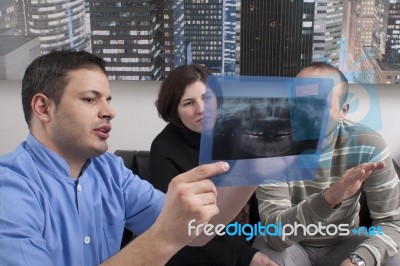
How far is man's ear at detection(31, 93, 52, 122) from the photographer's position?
94 cm

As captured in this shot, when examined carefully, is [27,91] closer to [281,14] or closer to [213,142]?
[213,142]

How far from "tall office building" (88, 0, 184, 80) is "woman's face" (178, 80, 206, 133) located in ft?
2.28

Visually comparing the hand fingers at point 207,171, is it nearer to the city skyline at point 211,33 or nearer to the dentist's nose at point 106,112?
A: the dentist's nose at point 106,112

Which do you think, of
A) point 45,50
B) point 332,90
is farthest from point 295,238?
point 45,50

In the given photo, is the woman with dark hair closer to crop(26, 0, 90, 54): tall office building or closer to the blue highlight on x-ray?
the blue highlight on x-ray

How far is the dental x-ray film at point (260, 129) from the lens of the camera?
674 mm

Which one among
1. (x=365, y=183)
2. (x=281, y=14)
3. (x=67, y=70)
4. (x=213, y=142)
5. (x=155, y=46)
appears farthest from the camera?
(x=155, y=46)

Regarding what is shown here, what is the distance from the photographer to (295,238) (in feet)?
3.12

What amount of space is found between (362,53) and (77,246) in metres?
1.53

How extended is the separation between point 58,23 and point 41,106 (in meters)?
1.28

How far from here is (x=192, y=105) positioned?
140 centimetres

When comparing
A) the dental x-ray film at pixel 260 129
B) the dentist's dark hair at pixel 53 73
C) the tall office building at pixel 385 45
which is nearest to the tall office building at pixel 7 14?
the dentist's dark hair at pixel 53 73

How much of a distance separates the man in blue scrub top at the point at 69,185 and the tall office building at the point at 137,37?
1078 millimetres

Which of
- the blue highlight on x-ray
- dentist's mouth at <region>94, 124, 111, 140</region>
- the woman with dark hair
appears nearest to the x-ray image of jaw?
the blue highlight on x-ray
